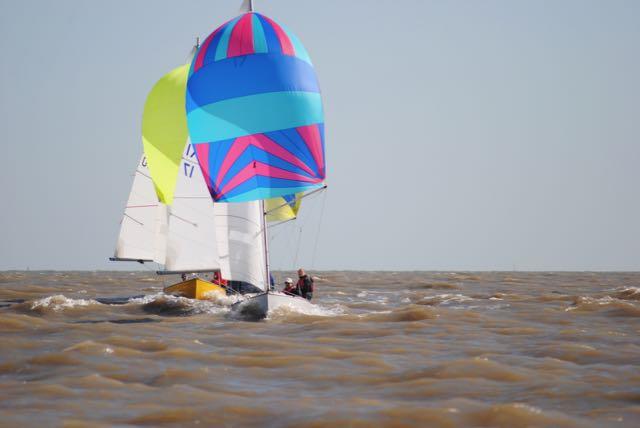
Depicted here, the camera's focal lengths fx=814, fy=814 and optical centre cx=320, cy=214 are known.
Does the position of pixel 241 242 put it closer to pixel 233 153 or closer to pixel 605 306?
pixel 233 153

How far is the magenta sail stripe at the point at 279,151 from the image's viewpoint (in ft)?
78.1

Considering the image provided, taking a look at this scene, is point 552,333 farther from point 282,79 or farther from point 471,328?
point 282,79

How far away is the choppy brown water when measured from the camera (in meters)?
11.4

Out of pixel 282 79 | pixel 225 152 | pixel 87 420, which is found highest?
pixel 282 79

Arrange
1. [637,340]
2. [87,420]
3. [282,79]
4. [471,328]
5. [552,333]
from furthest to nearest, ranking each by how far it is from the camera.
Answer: [282,79], [471,328], [552,333], [637,340], [87,420]

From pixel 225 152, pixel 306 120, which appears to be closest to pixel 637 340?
pixel 306 120

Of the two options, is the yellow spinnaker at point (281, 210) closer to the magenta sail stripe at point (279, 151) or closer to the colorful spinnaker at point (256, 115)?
the colorful spinnaker at point (256, 115)

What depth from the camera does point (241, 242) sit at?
81.7 feet

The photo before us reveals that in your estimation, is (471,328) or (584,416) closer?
(584,416)

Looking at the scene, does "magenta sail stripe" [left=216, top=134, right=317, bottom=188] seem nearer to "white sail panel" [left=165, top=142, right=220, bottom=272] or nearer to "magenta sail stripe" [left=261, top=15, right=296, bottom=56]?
"magenta sail stripe" [left=261, top=15, right=296, bottom=56]

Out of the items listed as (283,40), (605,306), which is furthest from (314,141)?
(605,306)

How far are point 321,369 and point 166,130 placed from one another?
1959 centimetres

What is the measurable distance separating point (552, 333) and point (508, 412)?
9809 mm

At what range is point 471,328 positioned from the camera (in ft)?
71.8
